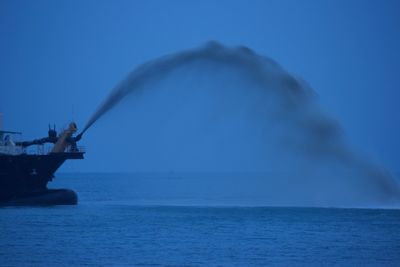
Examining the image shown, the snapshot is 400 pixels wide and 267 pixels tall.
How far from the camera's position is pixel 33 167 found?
55594mm

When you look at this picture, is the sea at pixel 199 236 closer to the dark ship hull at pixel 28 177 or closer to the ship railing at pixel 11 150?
the dark ship hull at pixel 28 177

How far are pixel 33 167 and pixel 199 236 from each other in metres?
19.5

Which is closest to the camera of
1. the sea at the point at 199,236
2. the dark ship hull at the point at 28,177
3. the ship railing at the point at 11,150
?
the sea at the point at 199,236

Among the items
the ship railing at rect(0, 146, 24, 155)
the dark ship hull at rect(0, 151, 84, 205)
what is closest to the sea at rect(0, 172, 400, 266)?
the dark ship hull at rect(0, 151, 84, 205)

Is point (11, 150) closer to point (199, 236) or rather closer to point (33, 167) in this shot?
point (33, 167)

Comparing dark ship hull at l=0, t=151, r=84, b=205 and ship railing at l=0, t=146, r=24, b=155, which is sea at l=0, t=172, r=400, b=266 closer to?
dark ship hull at l=0, t=151, r=84, b=205

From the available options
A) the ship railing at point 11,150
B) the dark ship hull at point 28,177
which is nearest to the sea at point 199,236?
the dark ship hull at point 28,177

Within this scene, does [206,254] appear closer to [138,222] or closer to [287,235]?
[287,235]

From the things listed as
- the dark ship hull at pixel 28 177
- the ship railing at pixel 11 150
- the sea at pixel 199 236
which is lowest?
the sea at pixel 199 236

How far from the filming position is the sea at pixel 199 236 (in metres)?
33.4

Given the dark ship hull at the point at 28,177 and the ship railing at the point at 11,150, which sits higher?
the ship railing at the point at 11,150

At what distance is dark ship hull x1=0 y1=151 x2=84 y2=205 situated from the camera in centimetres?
5428

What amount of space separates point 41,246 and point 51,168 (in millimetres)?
20101

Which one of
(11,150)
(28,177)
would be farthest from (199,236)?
(11,150)
